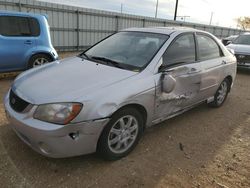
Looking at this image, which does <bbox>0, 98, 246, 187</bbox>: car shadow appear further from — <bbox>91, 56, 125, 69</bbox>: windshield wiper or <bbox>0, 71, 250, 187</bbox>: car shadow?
<bbox>91, 56, 125, 69</bbox>: windshield wiper

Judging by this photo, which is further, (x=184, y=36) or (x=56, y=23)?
(x=56, y=23)

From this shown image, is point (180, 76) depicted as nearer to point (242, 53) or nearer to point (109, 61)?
point (109, 61)

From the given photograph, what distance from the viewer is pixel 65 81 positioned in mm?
2844

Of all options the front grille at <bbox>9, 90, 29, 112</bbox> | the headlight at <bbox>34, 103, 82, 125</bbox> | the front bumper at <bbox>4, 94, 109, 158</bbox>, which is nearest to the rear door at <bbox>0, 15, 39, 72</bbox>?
the front grille at <bbox>9, 90, 29, 112</bbox>

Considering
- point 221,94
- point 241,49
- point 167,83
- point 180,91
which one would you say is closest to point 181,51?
point 180,91

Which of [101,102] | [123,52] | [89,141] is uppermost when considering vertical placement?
[123,52]

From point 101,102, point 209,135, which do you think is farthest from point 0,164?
point 209,135

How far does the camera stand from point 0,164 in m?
2.74

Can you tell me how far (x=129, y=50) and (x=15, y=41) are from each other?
12.5 feet

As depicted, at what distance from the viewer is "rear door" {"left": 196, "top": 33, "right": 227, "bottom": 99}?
414 cm

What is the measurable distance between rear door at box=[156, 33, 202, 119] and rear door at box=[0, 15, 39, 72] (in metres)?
4.18

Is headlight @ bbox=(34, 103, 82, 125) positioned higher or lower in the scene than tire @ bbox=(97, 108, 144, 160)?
higher

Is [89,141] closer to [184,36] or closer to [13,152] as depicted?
[13,152]

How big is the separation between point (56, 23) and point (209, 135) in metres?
10.5
